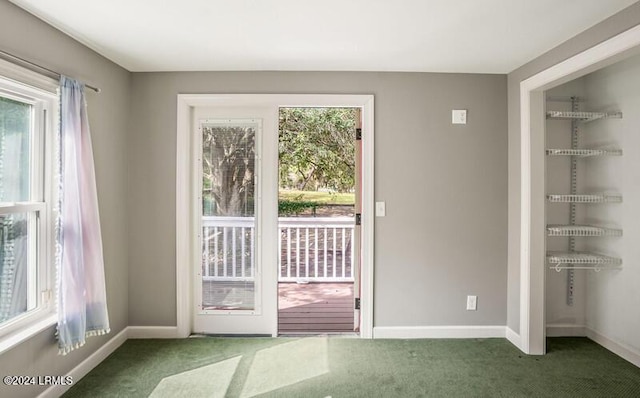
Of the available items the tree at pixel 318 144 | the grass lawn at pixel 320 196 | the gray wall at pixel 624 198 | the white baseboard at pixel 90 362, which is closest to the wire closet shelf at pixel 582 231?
the gray wall at pixel 624 198

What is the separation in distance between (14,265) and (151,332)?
1.29 meters

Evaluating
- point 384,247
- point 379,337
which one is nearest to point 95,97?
point 384,247

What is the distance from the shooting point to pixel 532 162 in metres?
2.70

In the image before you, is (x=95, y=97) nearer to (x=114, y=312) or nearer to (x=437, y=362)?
(x=114, y=312)

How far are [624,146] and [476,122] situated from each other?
3.59ft

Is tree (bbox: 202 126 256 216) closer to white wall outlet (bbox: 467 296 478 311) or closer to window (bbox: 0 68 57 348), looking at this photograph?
window (bbox: 0 68 57 348)

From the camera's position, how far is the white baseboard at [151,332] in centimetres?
300

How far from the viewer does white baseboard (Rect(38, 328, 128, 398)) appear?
83.7 inches

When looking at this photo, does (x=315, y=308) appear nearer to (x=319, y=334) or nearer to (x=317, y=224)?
(x=319, y=334)

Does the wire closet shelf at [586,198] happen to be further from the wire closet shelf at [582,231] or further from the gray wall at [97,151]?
the gray wall at [97,151]

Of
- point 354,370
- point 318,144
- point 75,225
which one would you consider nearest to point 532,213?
point 354,370

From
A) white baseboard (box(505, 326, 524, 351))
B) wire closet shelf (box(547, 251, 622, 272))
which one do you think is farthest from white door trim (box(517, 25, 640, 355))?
wire closet shelf (box(547, 251, 622, 272))

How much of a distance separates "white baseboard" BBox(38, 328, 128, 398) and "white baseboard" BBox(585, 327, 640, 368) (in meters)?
3.95

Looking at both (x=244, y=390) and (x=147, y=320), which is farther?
(x=147, y=320)
